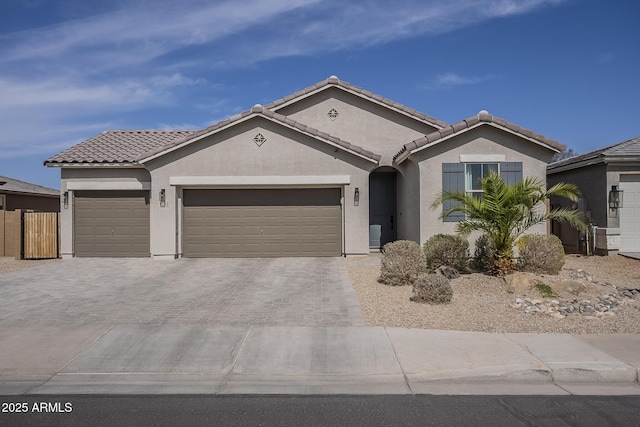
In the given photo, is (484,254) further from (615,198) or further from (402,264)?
(615,198)

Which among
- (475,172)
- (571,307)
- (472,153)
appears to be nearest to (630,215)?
(475,172)

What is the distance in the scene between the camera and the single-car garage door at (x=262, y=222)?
14992 millimetres

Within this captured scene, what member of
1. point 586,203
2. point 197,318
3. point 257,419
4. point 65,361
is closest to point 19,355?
point 65,361

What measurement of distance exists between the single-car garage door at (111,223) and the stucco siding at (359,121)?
6484 millimetres

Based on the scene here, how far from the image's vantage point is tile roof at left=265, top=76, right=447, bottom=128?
1695 cm

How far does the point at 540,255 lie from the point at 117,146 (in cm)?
1446

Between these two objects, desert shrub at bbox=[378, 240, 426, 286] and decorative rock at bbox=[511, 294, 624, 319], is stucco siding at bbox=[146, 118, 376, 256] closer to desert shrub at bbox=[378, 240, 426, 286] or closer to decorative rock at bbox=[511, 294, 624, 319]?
desert shrub at bbox=[378, 240, 426, 286]

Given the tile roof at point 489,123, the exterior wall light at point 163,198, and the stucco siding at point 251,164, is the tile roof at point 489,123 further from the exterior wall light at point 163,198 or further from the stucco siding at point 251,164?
the exterior wall light at point 163,198

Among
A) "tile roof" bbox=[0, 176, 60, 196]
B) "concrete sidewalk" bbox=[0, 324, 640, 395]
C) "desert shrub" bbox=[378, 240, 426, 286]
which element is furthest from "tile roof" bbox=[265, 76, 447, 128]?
"tile roof" bbox=[0, 176, 60, 196]

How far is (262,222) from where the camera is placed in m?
15.0

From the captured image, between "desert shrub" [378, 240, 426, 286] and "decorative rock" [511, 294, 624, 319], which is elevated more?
"desert shrub" [378, 240, 426, 286]

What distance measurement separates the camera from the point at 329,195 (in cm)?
1513

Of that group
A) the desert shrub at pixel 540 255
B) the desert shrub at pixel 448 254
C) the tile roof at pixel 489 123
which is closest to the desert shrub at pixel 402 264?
the desert shrub at pixel 448 254

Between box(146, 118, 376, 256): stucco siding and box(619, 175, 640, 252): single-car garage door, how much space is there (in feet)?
27.5
